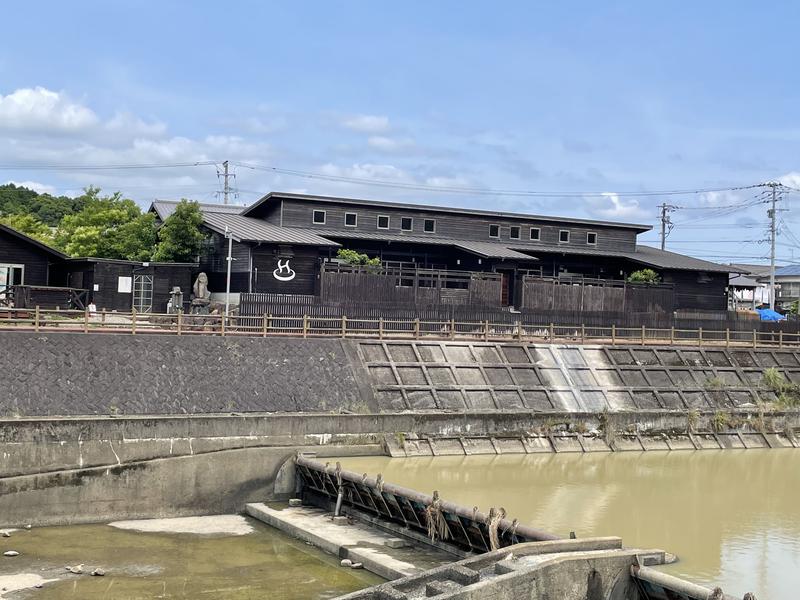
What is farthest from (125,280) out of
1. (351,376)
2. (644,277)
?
(644,277)

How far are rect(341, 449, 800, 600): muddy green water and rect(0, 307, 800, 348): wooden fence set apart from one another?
784 cm

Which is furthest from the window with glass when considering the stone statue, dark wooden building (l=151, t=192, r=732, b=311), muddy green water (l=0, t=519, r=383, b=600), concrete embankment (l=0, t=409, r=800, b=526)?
muddy green water (l=0, t=519, r=383, b=600)

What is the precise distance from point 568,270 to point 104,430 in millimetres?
35853

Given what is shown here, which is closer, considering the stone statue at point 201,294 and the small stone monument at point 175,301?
the small stone monument at point 175,301

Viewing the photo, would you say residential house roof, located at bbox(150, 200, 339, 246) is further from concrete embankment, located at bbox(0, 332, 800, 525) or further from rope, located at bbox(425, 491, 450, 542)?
rope, located at bbox(425, 491, 450, 542)

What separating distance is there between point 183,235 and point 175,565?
27997 mm

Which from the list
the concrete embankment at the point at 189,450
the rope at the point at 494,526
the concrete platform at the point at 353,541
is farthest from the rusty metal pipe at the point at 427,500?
the concrete embankment at the point at 189,450

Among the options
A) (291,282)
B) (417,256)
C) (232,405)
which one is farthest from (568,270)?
(232,405)

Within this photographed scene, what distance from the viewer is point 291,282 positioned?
4144cm

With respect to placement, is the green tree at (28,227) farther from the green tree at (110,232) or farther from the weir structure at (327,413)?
the weir structure at (327,413)

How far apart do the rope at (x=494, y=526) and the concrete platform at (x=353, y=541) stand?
4.19 feet

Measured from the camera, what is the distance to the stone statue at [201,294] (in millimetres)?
40188

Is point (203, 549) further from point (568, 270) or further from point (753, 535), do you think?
point (568, 270)

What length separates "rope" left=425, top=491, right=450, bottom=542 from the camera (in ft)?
65.6
